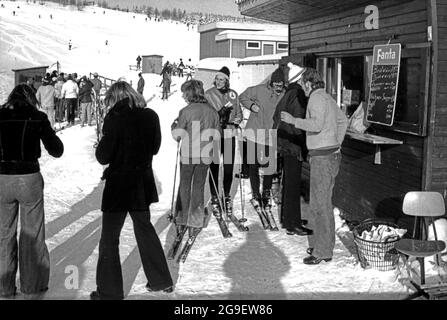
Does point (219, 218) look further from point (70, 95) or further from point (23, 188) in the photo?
point (70, 95)

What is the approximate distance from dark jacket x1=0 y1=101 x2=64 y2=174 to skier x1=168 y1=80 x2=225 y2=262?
174 cm

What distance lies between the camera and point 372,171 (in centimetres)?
686

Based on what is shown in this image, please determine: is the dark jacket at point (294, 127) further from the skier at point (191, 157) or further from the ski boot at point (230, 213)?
the ski boot at point (230, 213)

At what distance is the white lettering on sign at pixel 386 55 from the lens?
607 centimetres

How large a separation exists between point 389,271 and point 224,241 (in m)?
2.03

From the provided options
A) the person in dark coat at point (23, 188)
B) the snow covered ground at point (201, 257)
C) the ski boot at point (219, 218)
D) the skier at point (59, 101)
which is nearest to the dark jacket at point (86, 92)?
the skier at point (59, 101)

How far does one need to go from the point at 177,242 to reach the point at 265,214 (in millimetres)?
1763

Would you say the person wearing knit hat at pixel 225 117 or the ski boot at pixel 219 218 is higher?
the person wearing knit hat at pixel 225 117

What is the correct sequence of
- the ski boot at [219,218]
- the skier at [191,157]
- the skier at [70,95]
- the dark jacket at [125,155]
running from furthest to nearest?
the skier at [70,95]
the ski boot at [219,218]
the skier at [191,157]
the dark jacket at [125,155]

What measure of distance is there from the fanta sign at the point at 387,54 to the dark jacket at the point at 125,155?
2.93 m

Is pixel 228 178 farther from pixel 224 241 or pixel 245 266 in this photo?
pixel 245 266

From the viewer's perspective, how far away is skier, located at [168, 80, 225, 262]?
606 cm

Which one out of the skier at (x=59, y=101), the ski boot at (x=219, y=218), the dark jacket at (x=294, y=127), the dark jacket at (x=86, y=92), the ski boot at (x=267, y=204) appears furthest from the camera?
the skier at (x=59, y=101)

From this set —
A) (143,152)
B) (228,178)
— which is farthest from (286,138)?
(143,152)
